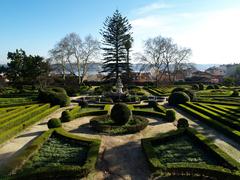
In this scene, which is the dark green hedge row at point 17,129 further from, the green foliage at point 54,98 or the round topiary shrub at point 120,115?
the round topiary shrub at point 120,115

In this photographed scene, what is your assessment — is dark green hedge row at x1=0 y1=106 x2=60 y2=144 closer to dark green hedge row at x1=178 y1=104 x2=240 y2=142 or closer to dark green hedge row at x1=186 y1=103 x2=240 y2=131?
dark green hedge row at x1=178 y1=104 x2=240 y2=142

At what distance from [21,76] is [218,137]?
101 ft

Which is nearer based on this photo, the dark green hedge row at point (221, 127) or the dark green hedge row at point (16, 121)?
the dark green hedge row at point (221, 127)

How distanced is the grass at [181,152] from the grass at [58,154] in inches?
135

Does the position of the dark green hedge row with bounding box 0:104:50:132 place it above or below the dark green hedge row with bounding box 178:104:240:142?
above

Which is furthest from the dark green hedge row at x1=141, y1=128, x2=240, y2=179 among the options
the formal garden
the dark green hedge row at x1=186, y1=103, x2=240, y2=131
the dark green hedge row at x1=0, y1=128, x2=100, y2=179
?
the dark green hedge row at x1=186, y1=103, x2=240, y2=131

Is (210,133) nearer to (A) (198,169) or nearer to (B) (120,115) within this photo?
(B) (120,115)

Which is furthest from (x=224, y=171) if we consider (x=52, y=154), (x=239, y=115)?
(x=239, y=115)

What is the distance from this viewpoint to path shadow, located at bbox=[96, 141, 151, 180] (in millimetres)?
9141

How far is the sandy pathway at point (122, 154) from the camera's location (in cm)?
923

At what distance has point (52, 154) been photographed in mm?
10992

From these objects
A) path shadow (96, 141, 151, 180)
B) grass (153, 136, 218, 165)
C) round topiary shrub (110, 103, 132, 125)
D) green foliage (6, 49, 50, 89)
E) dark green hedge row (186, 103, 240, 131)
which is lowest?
path shadow (96, 141, 151, 180)

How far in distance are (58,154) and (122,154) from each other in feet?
9.33

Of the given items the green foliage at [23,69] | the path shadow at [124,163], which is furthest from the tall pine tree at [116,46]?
the path shadow at [124,163]
